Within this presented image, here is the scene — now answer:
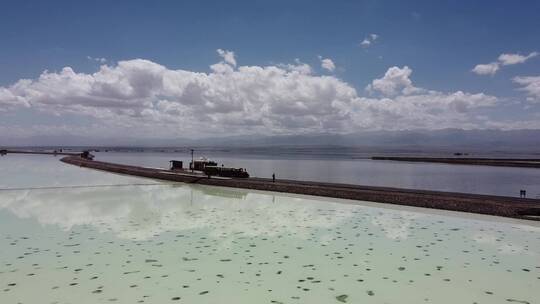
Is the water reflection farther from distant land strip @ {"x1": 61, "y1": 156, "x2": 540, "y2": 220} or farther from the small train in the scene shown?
the small train

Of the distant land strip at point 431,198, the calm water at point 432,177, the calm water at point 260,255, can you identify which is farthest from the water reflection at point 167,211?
the calm water at point 432,177

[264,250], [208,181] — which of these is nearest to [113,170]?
[208,181]

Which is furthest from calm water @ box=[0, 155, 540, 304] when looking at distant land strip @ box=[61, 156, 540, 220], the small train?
the small train

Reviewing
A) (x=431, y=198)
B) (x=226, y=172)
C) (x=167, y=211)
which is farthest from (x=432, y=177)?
(x=167, y=211)

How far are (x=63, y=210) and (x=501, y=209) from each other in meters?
32.5

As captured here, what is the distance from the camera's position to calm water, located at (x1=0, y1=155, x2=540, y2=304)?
12844 millimetres

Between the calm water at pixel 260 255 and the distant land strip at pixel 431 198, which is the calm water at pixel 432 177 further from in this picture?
the calm water at pixel 260 255

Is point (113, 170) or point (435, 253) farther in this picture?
point (113, 170)

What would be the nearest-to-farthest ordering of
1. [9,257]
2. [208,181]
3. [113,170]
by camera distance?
[9,257] < [208,181] < [113,170]

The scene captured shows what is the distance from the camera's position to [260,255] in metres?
17.2

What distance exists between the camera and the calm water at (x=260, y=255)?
1284 cm

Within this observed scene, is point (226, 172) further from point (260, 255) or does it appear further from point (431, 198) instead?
point (260, 255)

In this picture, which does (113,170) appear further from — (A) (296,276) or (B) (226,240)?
(A) (296,276)

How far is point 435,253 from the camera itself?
1806 cm
